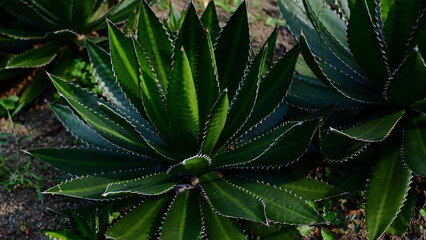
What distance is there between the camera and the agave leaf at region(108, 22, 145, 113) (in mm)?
2586

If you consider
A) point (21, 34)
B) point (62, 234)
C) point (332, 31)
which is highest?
point (332, 31)

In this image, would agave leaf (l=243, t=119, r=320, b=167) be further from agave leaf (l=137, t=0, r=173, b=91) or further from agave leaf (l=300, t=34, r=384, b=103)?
agave leaf (l=137, t=0, r=173, b=91)

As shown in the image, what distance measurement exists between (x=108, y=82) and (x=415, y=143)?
1.52 meters

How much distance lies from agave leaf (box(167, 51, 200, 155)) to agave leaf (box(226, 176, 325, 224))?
0.35 m

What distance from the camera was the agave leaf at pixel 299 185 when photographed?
256 cm

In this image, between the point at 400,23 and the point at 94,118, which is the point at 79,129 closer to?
the point at 94,118

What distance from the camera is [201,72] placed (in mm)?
2467

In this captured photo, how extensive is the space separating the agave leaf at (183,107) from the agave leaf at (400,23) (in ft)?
3.33

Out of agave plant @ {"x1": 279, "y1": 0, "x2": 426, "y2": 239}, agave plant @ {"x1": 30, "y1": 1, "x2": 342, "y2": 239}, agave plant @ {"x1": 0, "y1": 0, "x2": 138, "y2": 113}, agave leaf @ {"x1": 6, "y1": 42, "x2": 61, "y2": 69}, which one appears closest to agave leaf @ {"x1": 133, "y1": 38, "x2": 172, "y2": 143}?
agave plant @ {"x1": 30, "y1": 1, "x2": 342, "y2": 239}

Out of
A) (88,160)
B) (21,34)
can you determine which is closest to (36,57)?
(21,34)

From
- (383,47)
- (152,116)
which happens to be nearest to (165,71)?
(152,116)

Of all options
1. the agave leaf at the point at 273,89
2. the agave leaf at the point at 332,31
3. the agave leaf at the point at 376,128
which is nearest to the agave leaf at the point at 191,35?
the agave leaf at the point at 273,89

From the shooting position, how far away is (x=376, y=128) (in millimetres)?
2676

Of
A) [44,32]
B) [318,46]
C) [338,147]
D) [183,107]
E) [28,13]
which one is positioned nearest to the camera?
[183,107]
